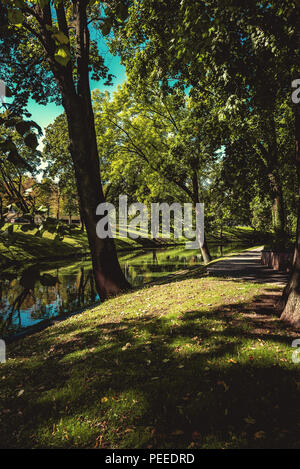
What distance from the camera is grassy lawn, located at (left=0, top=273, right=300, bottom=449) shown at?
8.95 feet

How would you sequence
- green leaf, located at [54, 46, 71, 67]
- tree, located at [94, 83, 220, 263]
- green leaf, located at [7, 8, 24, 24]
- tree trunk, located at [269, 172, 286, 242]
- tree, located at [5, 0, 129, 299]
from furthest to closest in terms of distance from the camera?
tree, located at [94, 83, 220, 263] < tree trunk, located at [269, 172, 286, 242] < tree, located at [5, 0, 129, 299] < green leaf, located at [54, 46, 71, 67] < green leaf, located at [7, 8, 24, 24]

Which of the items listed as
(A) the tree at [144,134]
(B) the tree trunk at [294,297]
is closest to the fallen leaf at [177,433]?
(B) the tree trunk at [294,297]

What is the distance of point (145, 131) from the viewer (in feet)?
55.8

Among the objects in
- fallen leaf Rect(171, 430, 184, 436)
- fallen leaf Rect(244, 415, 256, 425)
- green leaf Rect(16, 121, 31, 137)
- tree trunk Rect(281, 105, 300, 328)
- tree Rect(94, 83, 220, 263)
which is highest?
tree Rect(94, 83, 220, 263)

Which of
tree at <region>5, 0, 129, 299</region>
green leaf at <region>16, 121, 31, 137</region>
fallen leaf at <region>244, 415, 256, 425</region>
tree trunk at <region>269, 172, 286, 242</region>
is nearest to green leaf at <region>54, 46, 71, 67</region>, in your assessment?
green leaf at <region>16, 121, 31, 137</region>

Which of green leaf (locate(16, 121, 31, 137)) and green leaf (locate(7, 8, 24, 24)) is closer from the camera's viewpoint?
green leaf (locate(16, 121, 31, 137))

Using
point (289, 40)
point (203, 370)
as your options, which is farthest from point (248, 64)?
point (203, 370)

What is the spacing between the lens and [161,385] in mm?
3463

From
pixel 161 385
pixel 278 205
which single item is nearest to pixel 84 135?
pixel 161 385

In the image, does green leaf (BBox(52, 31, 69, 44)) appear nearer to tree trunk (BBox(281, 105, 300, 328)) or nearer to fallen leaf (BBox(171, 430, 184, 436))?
fallen leaf (BBox(171, 430, 184, 436))

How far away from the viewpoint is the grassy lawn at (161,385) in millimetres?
2727

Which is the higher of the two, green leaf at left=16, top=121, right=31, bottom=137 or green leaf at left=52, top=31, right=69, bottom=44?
green leaf at left=52, top=31, right=69, bottom=44

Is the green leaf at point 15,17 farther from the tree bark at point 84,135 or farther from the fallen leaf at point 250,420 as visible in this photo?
the tree bark at point 84,135
